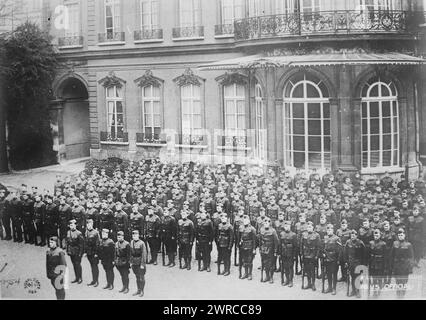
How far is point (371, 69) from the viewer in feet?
66.8

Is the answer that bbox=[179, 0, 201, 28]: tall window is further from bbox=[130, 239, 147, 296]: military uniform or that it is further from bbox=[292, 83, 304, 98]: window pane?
bbox=[130, 239, 147, 296]: military uniform

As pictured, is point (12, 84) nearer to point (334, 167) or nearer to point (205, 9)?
point (205, 9)

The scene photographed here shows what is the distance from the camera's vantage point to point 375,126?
20766mm

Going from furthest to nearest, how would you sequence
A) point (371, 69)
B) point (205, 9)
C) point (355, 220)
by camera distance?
1. point (205, 9)
2. point (371, 69)
3. point (355, 220)

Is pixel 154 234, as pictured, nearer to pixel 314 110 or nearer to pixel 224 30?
pixel 314 110

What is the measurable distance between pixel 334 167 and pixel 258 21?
605 cm

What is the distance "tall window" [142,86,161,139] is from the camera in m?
26.5

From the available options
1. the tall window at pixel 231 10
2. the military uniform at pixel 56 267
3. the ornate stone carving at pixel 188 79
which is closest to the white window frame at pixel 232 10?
the tall window at pixel 231 10

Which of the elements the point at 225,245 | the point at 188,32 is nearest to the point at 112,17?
the point at 188,32

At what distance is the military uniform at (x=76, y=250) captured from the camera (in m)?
13.9

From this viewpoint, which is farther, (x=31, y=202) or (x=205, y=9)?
(x=205, y=9)

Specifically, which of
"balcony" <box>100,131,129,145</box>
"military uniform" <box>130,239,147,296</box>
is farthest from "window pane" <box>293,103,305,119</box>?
"military uniform" <box>130,239,147,296</box>

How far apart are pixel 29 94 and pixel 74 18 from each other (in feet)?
13.8

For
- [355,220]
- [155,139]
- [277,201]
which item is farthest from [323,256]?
[155,139]
